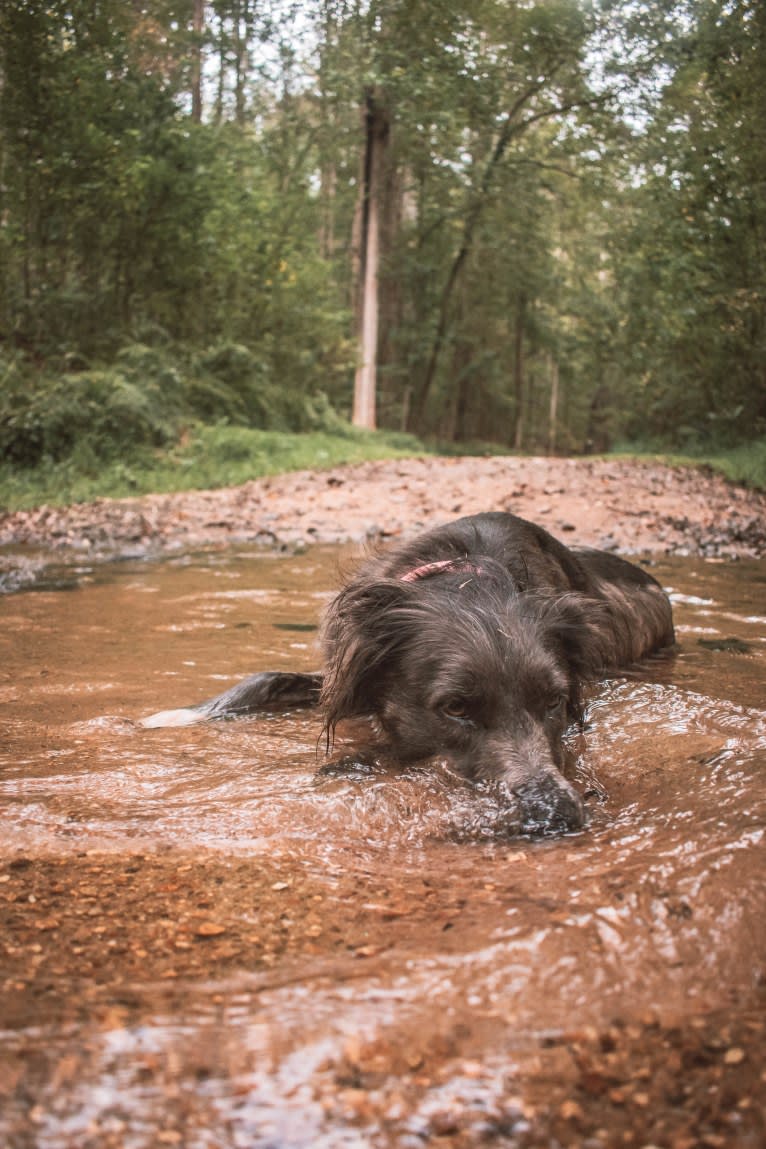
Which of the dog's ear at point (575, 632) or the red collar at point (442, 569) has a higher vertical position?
the red collar at point (442, 569)

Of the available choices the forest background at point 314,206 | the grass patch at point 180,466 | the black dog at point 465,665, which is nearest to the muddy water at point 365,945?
the black dog at point 465,665

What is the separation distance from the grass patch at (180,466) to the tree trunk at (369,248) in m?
5.72

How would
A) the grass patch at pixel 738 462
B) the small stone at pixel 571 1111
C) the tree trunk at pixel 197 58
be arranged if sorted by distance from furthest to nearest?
1. the tree trunk at pixel 197 58
2. the grass patch at pixel 738 462
3. the small stone at pixel 571 1111

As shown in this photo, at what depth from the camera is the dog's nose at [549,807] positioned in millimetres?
3057

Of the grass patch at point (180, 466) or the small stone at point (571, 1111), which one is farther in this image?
the grass patch at point (180, 466)

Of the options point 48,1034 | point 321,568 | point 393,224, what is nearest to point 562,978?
point 48,1034

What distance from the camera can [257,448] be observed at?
18.1 metres

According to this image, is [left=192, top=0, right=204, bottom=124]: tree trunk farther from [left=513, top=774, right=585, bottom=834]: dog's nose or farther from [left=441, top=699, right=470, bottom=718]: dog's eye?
[left=513, top=774, right=585, bottom=834]: dog's nose

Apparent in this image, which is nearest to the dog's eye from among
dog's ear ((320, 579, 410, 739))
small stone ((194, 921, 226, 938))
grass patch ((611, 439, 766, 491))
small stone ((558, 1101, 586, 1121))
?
dog's ear ((320, 579, 410, 739))

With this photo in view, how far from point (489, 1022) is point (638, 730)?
9.06ft

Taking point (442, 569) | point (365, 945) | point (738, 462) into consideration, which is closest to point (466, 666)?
point (442, 569)

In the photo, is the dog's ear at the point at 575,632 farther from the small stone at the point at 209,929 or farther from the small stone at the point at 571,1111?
the small stone at the point at 571,1111

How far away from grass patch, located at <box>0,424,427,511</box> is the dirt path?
60 centimetres

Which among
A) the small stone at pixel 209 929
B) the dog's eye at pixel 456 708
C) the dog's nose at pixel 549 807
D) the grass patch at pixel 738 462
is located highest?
the grass patch at pixel 738 462
